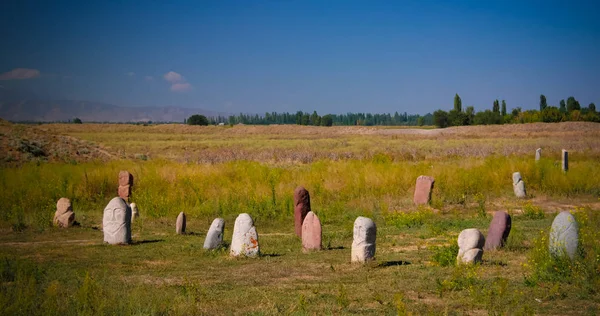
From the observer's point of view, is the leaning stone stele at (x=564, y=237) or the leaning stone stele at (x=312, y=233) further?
the leaning stone stele at (x=312, y=233)

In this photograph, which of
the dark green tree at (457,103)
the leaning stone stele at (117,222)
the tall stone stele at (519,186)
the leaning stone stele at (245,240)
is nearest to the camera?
the leaning stone stele at (245,240)

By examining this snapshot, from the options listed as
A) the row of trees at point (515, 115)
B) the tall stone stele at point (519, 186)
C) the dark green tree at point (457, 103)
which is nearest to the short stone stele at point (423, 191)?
the tall stone stele at point (519, 186)

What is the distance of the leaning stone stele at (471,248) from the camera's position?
10312mm

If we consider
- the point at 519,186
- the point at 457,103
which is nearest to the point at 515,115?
the point at 457,103

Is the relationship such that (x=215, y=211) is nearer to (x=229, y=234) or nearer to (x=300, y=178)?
(x=229, y=234)

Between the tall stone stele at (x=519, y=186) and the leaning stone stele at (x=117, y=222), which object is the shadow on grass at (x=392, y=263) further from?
the tall stone stele at (x=519, y=186)

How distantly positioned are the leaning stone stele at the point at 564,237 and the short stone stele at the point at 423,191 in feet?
31.6

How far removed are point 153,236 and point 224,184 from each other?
7402mm

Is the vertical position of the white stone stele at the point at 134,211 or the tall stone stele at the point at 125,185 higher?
the tall stone stele at the point at 125,185

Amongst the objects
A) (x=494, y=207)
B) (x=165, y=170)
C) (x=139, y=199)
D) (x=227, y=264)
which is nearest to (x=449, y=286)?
(x=227, y=264)

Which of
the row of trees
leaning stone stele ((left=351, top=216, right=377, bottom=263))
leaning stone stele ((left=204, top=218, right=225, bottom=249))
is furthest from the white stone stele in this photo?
the row of trees

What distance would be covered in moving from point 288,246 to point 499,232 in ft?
16.0

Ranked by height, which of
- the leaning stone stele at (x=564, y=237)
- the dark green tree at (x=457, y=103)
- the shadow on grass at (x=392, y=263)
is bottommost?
the shadow on grass at (x=392, y=263)

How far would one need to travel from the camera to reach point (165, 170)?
24172 mm
